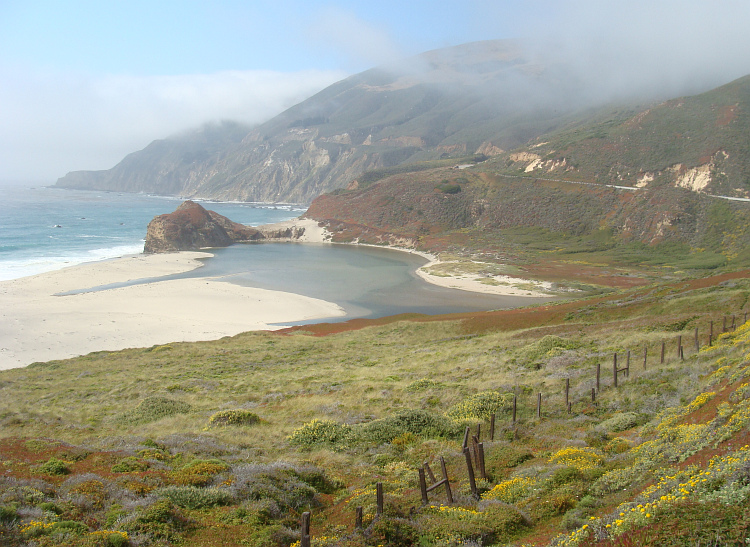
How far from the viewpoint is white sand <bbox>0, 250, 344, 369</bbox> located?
3334cm

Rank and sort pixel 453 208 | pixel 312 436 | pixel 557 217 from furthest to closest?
1. pixel 453 208
2. pixel 557 217
3. pixel 312 436

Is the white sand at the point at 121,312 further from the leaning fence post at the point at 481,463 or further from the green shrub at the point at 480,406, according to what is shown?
the leaning fence post at the point at 481,463

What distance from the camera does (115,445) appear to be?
12266 mm

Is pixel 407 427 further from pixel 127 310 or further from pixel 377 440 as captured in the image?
pixel 127 310

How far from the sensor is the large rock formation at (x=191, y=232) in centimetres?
8688

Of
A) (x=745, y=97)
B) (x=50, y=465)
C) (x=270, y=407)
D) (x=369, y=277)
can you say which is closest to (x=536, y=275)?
(x=369, y=277)

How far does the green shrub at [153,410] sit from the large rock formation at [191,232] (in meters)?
74.2

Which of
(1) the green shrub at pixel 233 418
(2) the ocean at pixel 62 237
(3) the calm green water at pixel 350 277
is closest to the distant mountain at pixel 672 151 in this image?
(3) the calm green water at pixel 350 277

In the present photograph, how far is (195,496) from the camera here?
8.44 metres

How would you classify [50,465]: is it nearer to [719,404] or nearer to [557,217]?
[719,404]

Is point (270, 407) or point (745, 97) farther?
point (745, 97)

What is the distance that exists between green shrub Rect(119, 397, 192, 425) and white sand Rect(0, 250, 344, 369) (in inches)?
649

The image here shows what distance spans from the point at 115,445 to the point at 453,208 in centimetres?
9348

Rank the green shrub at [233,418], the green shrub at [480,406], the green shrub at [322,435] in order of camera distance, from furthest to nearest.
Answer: the green shrub at [233,418]
the green shrub at [480,406]
the green shrub at [322,435]
